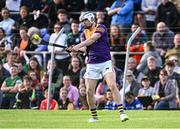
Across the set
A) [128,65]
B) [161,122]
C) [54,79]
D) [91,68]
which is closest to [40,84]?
[54,79]

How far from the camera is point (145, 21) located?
24.5m

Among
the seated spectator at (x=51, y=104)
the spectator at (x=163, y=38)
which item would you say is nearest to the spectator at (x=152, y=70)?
the spectator at (x=163, y=38)

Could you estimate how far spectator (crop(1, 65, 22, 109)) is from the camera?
21.9 metres

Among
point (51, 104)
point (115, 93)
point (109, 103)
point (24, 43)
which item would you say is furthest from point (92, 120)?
point (24, 43)

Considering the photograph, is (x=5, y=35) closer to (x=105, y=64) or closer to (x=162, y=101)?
(x=162, y=101)

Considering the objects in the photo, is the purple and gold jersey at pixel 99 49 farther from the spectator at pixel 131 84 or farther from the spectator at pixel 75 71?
the spectator at pixel 75 71

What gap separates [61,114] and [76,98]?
2686 millimetres

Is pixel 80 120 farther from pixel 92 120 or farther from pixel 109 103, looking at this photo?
pixel 109 103

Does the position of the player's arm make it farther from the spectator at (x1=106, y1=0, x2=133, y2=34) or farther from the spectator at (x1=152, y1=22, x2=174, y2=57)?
the spectator at (x1=106, y1=0, x2=133, y2=34)

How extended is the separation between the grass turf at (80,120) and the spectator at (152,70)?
2.67 meters

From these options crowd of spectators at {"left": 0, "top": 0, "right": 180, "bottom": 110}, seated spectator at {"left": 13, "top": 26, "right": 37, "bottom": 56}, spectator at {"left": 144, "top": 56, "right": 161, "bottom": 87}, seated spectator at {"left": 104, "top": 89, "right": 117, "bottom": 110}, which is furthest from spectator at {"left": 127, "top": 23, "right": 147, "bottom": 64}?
seated spectator at {"left": 13, "top": 26, "right": 37, "bottom": 56}

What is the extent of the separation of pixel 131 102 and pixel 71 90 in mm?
1727

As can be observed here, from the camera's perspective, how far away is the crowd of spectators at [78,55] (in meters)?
20.9

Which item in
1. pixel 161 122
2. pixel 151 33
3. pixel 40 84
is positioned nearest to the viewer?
pixel 161 122
